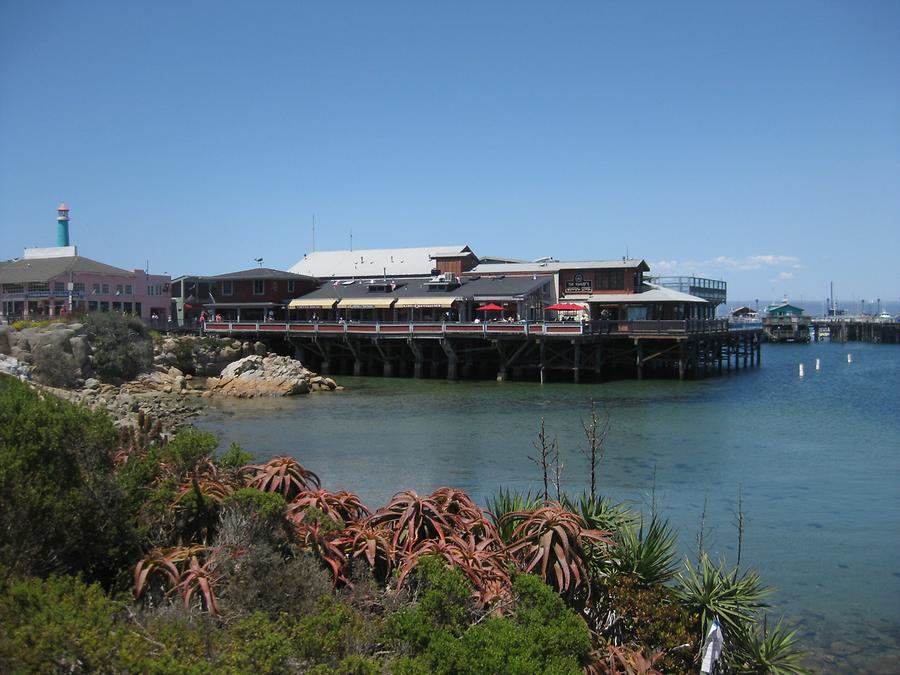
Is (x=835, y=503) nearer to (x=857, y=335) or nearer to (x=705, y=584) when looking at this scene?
(x=705, y=584)

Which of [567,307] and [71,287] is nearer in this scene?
[567,307]

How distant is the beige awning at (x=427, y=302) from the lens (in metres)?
49.7

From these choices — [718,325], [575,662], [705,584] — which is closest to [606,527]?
[705,584]

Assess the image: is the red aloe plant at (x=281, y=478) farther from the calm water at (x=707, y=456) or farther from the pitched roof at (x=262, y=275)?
the pitched roof at (x=262, y=275)

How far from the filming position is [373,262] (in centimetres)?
6294

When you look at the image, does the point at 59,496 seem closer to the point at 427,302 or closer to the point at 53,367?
the point at 53,367

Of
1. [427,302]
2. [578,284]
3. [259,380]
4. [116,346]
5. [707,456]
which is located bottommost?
[707,456]

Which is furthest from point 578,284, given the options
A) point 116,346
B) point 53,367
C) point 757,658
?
point 757,658

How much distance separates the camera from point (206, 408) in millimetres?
36094

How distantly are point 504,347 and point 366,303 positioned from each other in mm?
11094

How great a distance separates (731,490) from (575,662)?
14.9 m

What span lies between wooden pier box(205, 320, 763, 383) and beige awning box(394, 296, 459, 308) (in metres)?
2.42

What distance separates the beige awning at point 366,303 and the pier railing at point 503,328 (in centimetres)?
223

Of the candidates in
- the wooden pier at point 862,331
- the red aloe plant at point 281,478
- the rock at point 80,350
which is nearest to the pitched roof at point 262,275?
the rock at point 80,350
